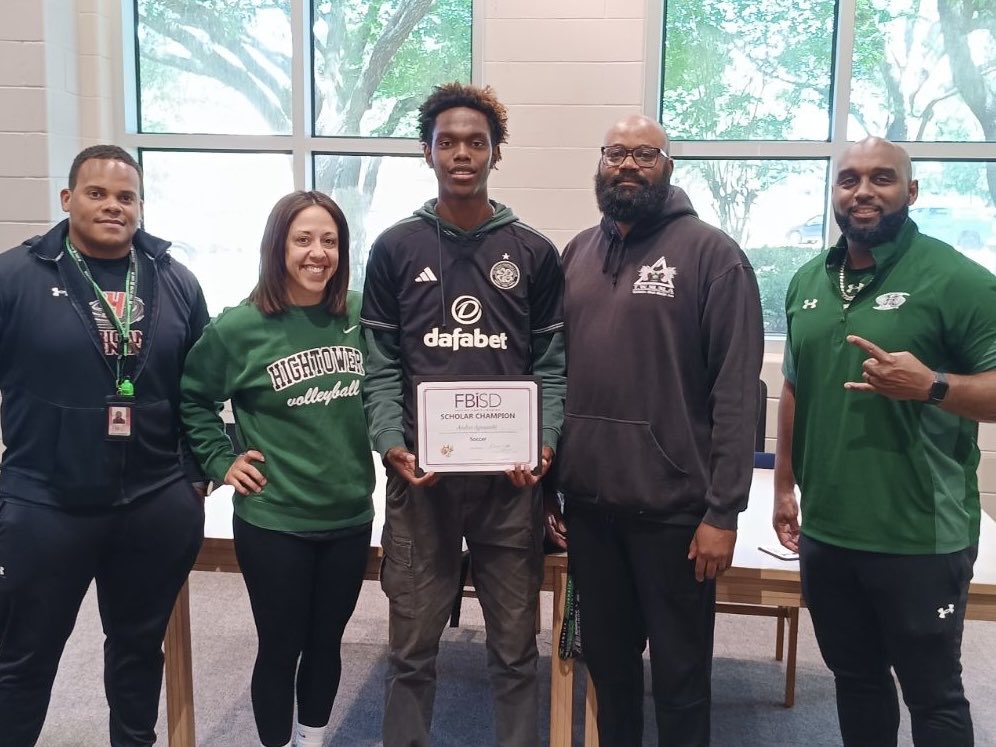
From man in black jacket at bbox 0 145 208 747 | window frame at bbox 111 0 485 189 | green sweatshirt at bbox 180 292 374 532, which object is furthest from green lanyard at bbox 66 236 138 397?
window frame at bbox 111 0 485 189

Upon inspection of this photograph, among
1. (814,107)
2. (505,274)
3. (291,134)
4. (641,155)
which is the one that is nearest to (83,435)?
(505,274)

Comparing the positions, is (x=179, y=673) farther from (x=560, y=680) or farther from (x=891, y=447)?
(x=891, y=447)

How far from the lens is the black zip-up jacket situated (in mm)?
1829

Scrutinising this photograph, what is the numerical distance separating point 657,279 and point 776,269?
2586 mm

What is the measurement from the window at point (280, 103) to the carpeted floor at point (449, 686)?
2033mm

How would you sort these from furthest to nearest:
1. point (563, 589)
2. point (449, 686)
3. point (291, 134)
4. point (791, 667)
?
1. point (291, 134)
2. point (449, 686)
3. point (791, 667)
4. point (563, 589)

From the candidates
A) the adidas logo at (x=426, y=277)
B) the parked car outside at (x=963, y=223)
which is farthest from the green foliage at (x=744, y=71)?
the adidas logo at (x=426, y=277)

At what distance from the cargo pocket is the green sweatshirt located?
0.14 metres

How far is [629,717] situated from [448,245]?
1215 millimetres

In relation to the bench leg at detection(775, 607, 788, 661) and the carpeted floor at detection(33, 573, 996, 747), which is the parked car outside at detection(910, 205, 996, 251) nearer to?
the carpeted floor at detection(33, 573, 996, 747)

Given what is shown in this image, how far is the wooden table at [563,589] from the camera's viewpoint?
2.02 m

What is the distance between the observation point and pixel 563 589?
2.07 m

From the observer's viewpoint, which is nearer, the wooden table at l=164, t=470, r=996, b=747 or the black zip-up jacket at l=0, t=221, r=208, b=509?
the black zip-up jacket at l=0, t=221, r=208, b=509

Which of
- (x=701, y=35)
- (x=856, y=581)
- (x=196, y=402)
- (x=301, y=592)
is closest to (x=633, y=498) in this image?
(x=856, y=581)
